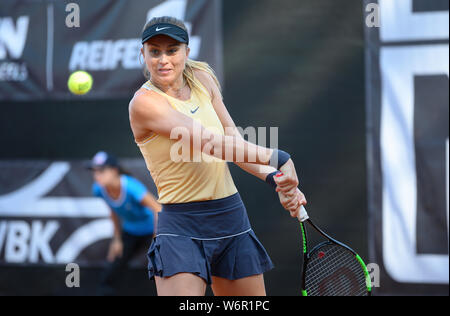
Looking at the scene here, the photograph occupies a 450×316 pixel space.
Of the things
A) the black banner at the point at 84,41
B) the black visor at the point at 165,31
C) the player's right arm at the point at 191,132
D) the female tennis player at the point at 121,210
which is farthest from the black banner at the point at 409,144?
the black visor at the point at 165,31

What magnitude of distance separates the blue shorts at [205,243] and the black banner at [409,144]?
6.87 feet

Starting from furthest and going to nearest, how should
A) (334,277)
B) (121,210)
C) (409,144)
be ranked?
1. (121,210)
2. (409,144)
3. (334,277)

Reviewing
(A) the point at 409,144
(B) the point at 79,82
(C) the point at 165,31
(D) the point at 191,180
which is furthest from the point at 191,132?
(A) the point at 409,144

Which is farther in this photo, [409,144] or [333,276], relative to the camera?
[409,144]

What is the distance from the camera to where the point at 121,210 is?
4.54m

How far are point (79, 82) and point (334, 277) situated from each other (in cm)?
238

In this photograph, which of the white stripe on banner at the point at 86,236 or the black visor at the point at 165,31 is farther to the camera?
the white stripe on banner at the point at 86,236

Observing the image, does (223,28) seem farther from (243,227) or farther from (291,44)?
(243,227)

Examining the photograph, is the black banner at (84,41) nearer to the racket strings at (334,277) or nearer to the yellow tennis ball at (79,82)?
the yellow tennis ball at (79,82)

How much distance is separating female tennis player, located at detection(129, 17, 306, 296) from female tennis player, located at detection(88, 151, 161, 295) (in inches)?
83.4

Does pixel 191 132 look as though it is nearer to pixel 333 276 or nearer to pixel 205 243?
pixel 205 243

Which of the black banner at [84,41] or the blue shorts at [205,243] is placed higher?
the black banner at [84,41]

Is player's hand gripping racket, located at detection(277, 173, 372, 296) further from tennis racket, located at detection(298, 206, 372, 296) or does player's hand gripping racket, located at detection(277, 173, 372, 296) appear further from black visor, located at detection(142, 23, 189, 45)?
black visor, located at detection(142, 23, 189, 45)

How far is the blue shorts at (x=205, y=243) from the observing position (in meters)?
2.21
